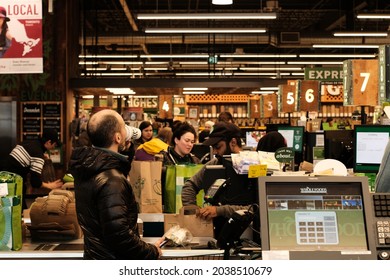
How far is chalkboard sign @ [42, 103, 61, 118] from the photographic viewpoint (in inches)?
613

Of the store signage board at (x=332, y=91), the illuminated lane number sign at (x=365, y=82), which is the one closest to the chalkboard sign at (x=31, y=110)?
the illuminated lane number sign at (x=365, y=82)

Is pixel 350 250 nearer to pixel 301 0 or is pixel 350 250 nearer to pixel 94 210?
pixel 94 210

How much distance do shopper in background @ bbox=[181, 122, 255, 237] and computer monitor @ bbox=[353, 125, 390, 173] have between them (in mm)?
1424

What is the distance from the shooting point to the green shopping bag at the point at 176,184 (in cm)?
557

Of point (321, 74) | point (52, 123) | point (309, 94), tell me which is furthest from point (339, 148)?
point (321, 74)

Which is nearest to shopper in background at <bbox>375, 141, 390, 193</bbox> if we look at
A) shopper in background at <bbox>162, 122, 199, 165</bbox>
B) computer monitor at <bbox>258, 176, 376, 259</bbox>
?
computer monitor at <bbox>258, 176, 376, 259</bbox>

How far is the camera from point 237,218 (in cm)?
311

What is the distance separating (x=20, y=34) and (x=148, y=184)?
334 centimetres

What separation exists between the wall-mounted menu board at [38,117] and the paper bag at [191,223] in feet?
37.3

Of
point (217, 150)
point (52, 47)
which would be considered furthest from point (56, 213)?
point (52, 47)

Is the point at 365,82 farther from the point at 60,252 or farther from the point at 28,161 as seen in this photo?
the point at 60,252

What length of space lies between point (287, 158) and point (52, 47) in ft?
40.7

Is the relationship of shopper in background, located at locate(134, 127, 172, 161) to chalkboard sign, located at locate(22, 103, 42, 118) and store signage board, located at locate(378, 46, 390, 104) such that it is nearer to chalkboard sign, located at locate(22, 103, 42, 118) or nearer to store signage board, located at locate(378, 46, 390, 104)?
store signage board, located at locate(378, 46, 390, 104)

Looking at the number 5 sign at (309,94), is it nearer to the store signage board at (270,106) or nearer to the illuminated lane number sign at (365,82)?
the illuminated lane number sign at (365,82)
